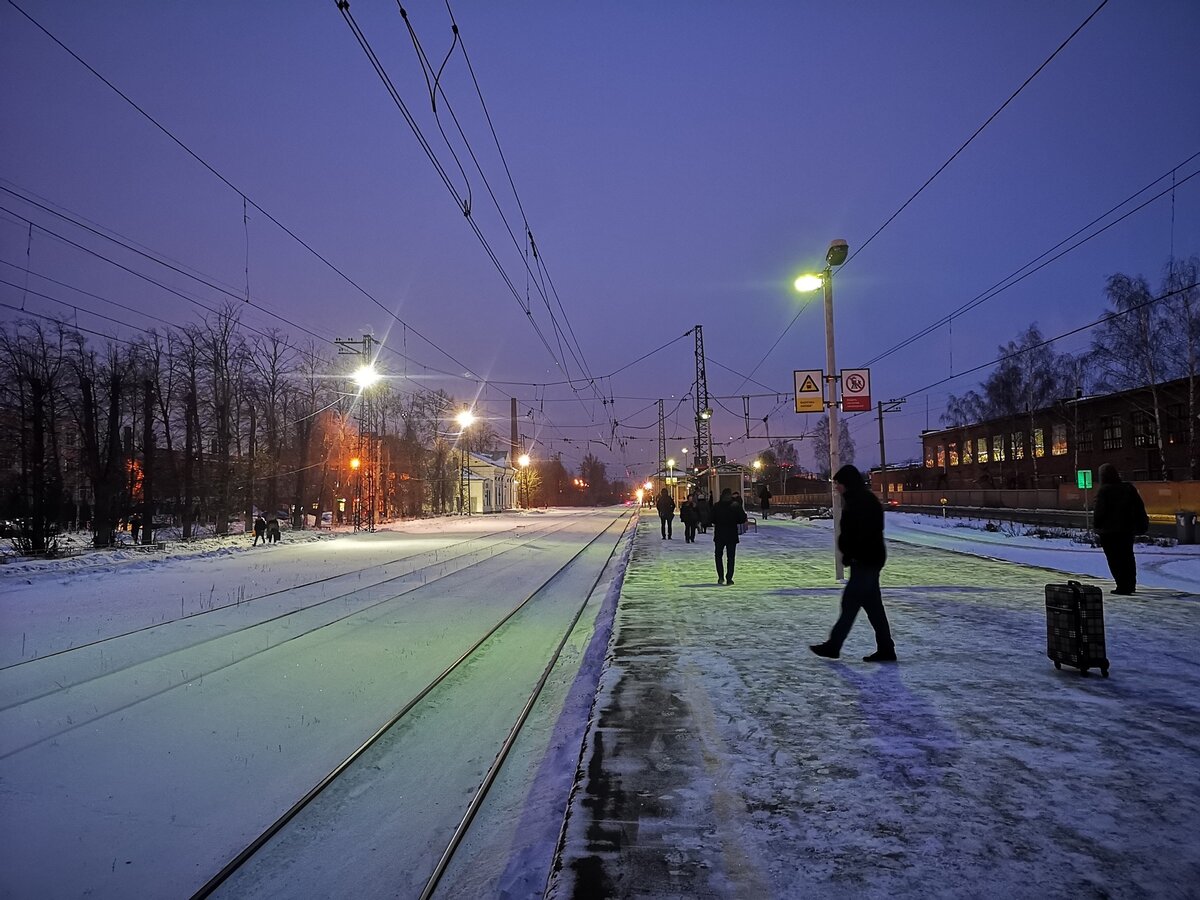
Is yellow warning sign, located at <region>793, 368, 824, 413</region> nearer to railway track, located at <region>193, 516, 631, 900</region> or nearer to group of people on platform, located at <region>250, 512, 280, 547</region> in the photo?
railway track, located at <region>193, 516, 631, 900</region>

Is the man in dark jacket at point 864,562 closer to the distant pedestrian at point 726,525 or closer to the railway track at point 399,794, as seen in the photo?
the railway track at point 399,794

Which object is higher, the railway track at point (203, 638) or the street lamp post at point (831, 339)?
the street lamp post at point (831, 339)

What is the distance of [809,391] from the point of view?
43.7 ft

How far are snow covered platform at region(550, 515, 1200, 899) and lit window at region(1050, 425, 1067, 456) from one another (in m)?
52.8

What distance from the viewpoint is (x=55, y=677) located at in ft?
24.0

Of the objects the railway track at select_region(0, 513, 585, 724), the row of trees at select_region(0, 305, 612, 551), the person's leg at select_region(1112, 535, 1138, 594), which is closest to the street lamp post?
the person's leg at select_region(1112, 535, 1138, 594)

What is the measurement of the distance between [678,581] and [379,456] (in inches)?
1594

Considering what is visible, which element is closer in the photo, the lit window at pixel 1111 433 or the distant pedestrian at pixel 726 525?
the distant pedestrian at pixel 726 525

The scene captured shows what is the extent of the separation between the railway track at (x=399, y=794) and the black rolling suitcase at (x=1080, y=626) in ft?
16.0

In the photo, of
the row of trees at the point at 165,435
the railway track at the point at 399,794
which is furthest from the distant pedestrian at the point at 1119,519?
the row of trees at the point at 165,435

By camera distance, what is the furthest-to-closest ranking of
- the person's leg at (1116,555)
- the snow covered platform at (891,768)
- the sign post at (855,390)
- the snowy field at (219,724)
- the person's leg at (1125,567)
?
the sign post at (855,390), the person's leg at (1125,567), the person's leg at (1116,555), the snowy field at (219,724), the snow covered platform at (891,768)

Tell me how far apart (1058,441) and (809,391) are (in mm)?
51947

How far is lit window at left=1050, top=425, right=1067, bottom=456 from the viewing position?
5250 centimetres

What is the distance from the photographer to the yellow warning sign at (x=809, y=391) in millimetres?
13195
